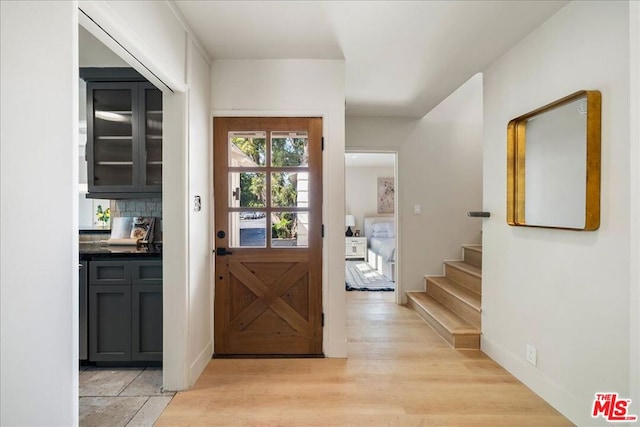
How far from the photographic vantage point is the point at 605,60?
166 centimetres

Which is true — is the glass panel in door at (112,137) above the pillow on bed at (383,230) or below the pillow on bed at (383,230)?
above

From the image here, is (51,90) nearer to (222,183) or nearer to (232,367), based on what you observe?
(222,183)

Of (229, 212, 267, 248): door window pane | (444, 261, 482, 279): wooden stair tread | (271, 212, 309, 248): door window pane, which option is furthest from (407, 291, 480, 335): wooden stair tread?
(229, 212, 267, 248): door window pane

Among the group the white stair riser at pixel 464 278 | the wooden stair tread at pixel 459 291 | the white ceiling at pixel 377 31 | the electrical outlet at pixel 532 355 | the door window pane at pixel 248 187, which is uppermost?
the white ceiling at pixel 377 31

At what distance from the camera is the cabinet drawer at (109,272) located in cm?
235

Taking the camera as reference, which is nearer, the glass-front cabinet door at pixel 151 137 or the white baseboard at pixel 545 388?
the white baseboard at pixel 545 388

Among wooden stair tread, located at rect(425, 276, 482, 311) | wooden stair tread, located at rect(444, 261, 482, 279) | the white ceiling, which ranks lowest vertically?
wooden stair tread, located at rect(425, 276, 482, 311)

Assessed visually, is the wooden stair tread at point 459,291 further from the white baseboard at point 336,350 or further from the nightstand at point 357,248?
the nightstand at point 357,248

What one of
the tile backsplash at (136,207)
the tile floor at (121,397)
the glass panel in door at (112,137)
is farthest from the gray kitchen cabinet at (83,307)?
the glass panel in door at (112,137)

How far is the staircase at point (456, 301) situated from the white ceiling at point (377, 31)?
2.15 metres

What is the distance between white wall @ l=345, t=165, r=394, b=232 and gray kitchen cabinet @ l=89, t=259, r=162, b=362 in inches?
235

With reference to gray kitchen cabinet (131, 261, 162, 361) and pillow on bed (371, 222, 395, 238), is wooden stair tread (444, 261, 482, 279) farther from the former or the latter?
gray kitchen cabinet (131, 261, 162, 361)

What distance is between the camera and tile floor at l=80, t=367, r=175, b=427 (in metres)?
1.85

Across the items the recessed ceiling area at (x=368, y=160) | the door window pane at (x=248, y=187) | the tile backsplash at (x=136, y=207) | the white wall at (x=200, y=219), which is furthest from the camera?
the recessed ceiling area at (x=368, y=160)
